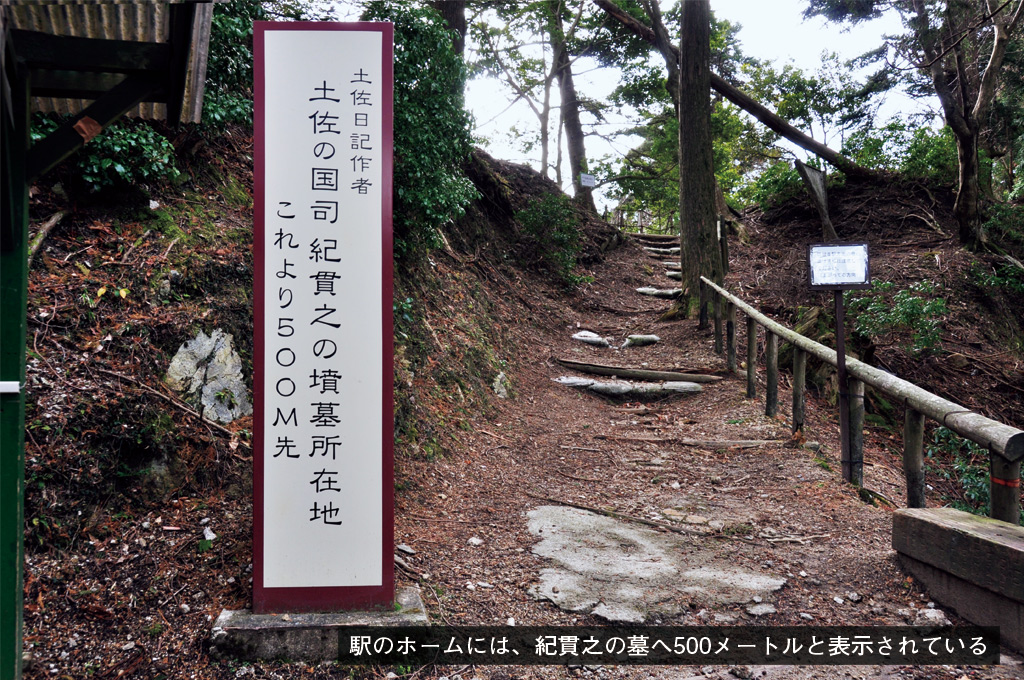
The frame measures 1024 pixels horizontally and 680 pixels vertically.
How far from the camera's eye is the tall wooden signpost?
290 centimetres

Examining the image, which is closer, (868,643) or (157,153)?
(868,643)

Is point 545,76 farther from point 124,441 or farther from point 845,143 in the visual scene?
point 124,441

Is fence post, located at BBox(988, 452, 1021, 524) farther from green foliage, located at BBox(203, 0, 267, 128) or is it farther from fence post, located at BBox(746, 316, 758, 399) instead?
green foliage, located at BBox(203, 0, 267, 128)

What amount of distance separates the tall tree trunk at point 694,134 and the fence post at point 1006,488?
257 inches

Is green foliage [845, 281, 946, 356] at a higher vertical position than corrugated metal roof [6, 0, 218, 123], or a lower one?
lower

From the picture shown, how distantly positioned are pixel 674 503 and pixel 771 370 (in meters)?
2.02

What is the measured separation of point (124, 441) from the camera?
11.1ft

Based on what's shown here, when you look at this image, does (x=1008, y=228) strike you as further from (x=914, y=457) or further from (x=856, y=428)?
(x=914, y=457)

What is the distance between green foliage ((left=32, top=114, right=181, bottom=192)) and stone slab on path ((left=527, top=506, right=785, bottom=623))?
3.59m

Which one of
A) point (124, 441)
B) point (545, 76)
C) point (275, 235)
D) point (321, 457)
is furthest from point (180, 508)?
point (545, 76)

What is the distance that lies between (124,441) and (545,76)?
47.9 feet

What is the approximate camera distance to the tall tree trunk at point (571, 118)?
14.5 m
